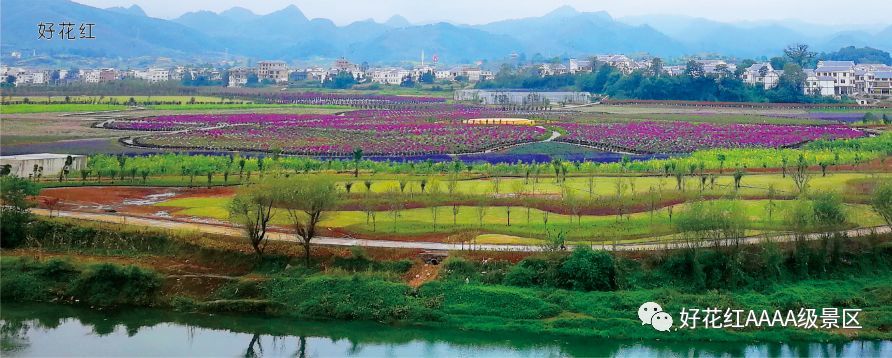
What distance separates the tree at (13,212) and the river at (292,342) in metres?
4.59

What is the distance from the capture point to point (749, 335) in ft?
60.1

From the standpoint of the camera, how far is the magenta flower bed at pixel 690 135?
4559cm

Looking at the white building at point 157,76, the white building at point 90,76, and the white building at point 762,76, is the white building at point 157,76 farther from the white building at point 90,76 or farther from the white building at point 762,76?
the white building at point 762,76

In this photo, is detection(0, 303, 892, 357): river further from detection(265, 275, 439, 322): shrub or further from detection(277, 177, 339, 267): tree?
detection(277, 177, 339, 267): tree

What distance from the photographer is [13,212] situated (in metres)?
23.9

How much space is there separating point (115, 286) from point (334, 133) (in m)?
32.4

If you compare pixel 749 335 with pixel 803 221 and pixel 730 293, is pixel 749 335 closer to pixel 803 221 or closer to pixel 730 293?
pixel 730 293

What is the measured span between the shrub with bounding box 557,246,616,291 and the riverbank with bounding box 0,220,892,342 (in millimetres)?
26

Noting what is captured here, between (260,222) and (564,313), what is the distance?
29.4 feet

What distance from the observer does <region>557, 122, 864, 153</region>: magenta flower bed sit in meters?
45.6

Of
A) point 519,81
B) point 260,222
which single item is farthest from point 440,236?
point 519,81

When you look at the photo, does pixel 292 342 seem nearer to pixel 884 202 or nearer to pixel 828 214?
pixel 828 214

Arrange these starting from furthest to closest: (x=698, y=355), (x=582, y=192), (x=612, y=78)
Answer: (x=612, y=78)
(x=582, y=192)
(x=698, y=355)

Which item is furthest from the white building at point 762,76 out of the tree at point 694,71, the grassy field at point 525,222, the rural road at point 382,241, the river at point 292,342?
the river at point 292,342
